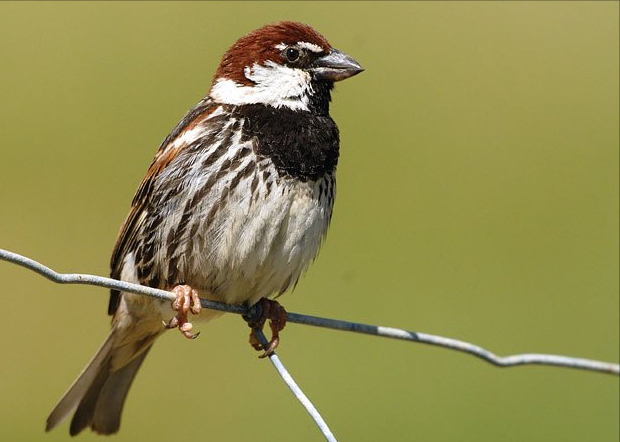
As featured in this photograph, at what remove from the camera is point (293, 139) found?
12.2 feet

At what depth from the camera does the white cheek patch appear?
12.7 feet

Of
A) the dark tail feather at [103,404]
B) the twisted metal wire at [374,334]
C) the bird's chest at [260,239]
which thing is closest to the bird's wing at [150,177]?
the bird's chest at [260,239]

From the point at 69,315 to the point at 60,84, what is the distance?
5.94 feet

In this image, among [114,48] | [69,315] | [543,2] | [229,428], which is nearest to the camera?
[229,428]

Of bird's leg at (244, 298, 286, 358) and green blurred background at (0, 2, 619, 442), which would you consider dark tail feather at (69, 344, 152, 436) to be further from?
green blurred background at (0, 2, 619, 442)

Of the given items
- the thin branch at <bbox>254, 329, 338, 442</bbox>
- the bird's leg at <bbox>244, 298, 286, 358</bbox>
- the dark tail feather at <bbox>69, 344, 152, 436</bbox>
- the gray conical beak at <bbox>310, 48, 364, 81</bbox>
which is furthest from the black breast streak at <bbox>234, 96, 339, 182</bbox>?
the dark tail feather at <bbox>69, 344, 152, 436</bbox>

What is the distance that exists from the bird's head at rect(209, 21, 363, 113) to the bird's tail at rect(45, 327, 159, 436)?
101cm

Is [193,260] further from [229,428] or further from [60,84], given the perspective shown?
[60,84]

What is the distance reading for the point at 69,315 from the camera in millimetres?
5965

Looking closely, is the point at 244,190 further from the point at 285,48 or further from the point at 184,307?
the point at 285,48

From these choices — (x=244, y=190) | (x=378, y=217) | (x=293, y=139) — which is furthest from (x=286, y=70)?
(x=378, y=217)

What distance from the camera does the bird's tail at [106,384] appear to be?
163 inches

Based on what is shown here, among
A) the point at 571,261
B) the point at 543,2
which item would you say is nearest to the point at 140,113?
the point at 571,261

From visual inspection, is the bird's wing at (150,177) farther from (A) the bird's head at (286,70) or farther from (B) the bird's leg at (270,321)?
(B) the bird's leg at (270,321)
